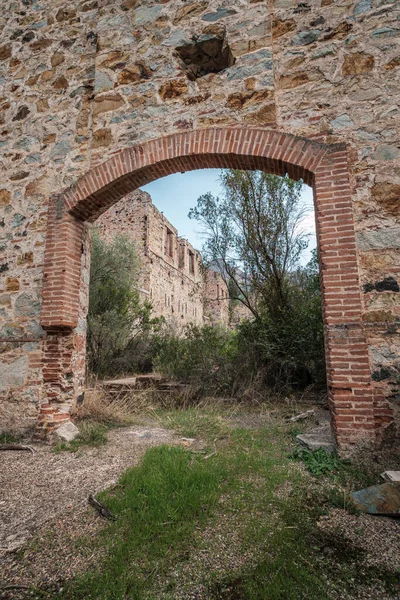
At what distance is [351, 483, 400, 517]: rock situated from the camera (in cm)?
247

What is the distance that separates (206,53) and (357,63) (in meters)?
2.05

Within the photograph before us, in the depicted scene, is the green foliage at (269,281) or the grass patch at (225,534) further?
the green foliage at (269,281)

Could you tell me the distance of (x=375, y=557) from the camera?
1991 millimetres

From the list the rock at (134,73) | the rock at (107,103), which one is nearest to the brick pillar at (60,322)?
the rock at (107,103)

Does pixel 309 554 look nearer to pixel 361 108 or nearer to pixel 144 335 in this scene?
pixel 361 108

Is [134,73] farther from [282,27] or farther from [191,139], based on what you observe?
[282,27]

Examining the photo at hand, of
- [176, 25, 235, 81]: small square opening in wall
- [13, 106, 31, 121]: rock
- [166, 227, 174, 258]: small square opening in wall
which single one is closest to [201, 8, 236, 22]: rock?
[176, 25, 235, 81]: small square opening in wall

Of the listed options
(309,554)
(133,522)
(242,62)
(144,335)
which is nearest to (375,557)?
(309,554)

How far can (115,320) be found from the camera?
934cm

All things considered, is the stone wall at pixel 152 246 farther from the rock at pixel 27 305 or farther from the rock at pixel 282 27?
the rock at pixel 282 27

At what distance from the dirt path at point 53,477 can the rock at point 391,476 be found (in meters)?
2.23

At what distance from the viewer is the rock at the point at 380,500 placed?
247cm

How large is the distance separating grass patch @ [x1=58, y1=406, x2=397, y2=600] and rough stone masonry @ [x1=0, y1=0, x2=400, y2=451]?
35.9 inches

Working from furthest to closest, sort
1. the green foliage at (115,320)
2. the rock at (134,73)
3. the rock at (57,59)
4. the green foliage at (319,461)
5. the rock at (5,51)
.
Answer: the green foliage at (115,320), the rock at (5,51), the rock at (57,59), the rock at (134,73), the green foliage at (319,461)
